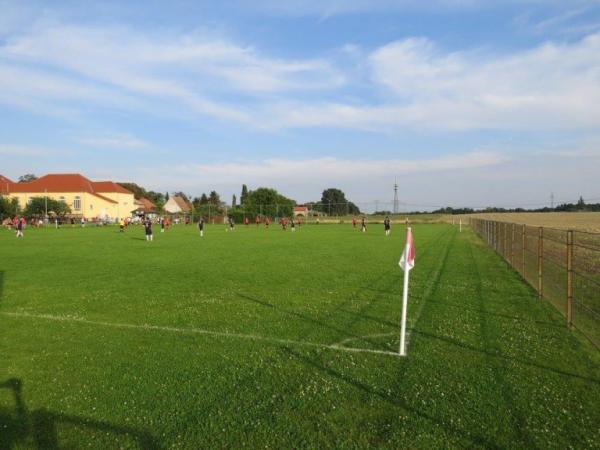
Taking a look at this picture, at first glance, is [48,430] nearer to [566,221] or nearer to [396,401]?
[396,401]

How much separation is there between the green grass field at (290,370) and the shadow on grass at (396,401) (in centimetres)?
2

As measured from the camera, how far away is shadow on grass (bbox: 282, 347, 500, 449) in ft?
13.9

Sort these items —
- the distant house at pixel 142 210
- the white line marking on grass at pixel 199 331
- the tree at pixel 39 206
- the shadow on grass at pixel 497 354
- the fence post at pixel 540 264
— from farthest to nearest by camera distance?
the distant house at pixel 142 210, the tree at pixel 39 206, the fence post at pixel 540 264, the white line marking on grass at pixel 199 331, the shadow on grass at pixel 497 354

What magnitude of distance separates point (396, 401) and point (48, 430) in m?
3.40

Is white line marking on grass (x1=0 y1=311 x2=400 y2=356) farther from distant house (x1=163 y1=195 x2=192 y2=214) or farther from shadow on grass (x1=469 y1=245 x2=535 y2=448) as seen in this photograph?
distant house (x1=163 y1=195 x2=192 y2=214)

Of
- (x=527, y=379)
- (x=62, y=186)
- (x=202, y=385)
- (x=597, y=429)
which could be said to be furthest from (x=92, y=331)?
(x=62, y=186)

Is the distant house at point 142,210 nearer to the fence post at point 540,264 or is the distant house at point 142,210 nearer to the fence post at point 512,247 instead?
the fence post at point 512,247

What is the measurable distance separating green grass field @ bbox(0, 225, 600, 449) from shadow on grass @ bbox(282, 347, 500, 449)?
2 centimetres

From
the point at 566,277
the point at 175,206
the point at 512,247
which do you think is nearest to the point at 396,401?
the point at 566,277

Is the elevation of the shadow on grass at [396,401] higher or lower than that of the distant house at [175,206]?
lower

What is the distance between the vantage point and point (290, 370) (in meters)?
5.97

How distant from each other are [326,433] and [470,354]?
3.16 meters

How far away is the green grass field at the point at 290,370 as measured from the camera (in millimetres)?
4383

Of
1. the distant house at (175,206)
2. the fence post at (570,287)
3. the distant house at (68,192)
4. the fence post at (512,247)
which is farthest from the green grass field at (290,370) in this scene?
the distant house at (175,206)
